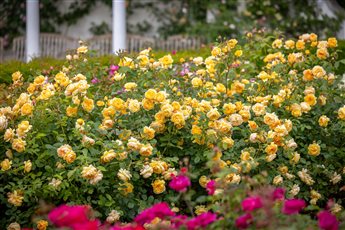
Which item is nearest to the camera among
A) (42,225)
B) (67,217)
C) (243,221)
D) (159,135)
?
(67,217)

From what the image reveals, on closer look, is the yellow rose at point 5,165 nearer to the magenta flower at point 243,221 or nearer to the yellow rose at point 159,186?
the yellow rose at point 159,186

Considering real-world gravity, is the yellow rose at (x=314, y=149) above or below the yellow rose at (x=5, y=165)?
above

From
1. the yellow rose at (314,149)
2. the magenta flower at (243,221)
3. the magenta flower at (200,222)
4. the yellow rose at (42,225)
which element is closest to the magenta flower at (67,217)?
the magenta flower at (200,222)

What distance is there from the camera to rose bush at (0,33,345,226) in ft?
9.29

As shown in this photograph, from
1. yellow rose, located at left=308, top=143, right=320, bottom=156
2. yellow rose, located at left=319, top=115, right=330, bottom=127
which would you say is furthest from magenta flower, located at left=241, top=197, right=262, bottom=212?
yellow rose, located at left=319, top=115, right=330, bottom=127

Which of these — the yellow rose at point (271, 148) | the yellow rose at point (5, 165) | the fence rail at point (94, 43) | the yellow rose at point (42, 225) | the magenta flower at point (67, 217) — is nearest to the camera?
the magenta flower at point (67, 217)

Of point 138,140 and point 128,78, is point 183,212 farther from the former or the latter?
point 128,78

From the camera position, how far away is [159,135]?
3.26m

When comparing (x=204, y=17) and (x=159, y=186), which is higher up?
(x=204, y=17)

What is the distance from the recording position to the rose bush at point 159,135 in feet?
9.29

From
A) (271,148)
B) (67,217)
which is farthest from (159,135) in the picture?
(67,217)

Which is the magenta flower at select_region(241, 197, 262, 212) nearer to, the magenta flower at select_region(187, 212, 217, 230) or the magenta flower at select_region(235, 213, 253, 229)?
the magenta flower at select_region(235, 213, 253, 229)

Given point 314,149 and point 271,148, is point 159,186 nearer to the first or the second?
point 271,148

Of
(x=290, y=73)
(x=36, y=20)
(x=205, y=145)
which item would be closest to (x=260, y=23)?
(x=36, y=20)
